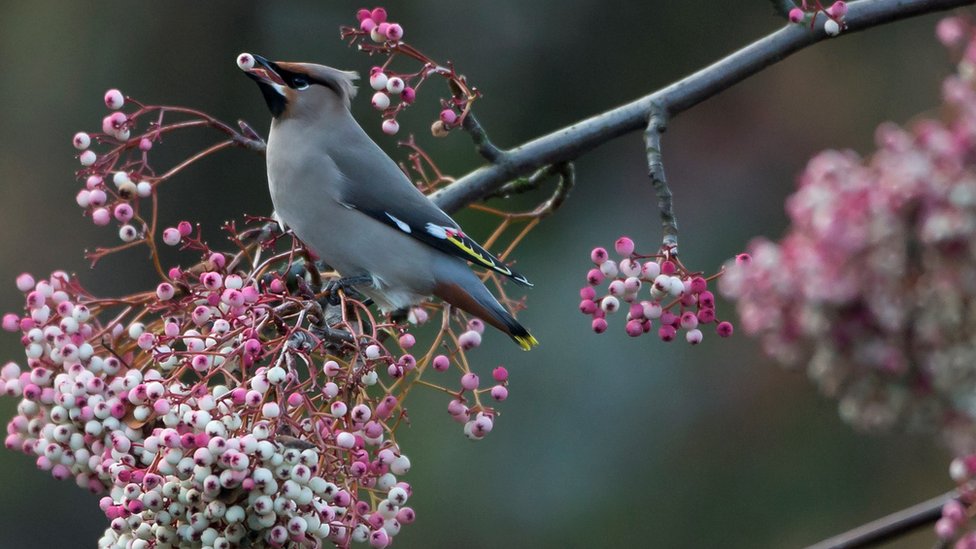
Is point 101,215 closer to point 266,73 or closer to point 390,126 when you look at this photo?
point 390,126

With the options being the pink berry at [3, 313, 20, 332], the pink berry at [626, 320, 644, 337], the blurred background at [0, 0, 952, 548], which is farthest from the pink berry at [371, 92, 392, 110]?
the blurred background at [0, 0, 952, 548]

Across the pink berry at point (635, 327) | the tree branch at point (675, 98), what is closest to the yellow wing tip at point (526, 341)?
the tree branch at point (675, 98)

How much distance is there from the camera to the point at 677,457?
6773 millimetres

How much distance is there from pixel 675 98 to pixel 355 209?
2.20 feet

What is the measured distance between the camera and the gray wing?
2.50m

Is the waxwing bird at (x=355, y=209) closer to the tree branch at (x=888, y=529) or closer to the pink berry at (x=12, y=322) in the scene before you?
the pink berry at (x=12, y=322)

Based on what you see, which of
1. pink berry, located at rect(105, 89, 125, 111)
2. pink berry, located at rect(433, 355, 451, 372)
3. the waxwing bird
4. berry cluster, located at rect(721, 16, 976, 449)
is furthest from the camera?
the waxwing bird

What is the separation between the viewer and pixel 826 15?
2311 mm

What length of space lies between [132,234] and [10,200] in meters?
5.13

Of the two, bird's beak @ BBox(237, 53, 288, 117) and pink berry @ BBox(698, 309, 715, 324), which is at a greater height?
bird's beak @ BBox(237, 53, 288, 117)

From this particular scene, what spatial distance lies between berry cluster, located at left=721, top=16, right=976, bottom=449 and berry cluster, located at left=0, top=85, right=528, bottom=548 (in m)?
0.70

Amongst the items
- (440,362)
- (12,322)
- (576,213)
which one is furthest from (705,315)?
(576,213)

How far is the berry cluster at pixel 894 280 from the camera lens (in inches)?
40.9

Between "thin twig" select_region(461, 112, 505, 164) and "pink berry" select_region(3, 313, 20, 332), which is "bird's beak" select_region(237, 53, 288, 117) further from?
"pink berry" select_region(3, 313, 20, 332)
